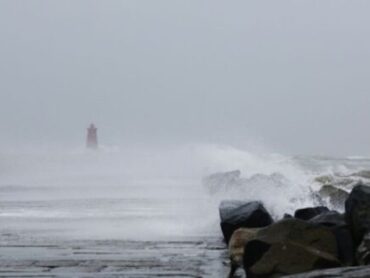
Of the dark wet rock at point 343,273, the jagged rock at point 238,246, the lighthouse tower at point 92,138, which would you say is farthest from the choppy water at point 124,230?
the lighthouse tower at point 92,138

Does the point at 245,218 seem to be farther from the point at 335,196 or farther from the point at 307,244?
the point at 335,196

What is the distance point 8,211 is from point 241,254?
8.42 metres

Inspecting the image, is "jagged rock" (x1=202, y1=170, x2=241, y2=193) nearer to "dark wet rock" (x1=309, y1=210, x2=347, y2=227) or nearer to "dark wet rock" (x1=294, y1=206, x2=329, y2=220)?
"dark wet rock" (x1=294, y1=206, x2=329, y2=220)

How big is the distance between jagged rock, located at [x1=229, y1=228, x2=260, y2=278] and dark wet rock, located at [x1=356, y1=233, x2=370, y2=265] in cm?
104

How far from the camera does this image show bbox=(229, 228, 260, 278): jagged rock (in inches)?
287

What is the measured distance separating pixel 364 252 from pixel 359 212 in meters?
0.83

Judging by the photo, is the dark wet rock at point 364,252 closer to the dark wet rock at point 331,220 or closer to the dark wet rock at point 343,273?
the dark wet rock at point 331,220

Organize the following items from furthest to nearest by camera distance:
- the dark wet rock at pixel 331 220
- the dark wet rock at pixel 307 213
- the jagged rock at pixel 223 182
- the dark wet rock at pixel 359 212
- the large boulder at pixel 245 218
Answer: the jagged rock at pixel 223 182 < the dark wet rock at pixel 307 213 < the large boulder at pixel 245 218 < the dark wet rock at pixel 331 220 < the dark wet rock at pixel 359 212

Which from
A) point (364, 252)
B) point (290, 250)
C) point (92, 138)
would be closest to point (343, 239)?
point (364, 252)

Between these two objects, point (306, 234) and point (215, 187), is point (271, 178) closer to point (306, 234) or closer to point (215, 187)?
point (215, 187)

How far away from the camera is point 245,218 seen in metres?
9.30

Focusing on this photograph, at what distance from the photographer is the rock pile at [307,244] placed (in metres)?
6.46

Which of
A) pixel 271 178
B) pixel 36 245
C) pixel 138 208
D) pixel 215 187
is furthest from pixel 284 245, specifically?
pixel 215 187

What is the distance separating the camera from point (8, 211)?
14656mm
